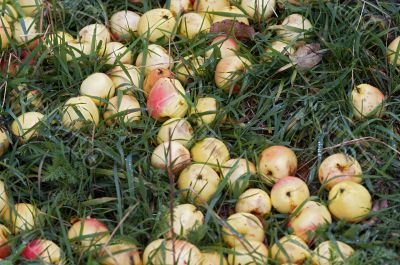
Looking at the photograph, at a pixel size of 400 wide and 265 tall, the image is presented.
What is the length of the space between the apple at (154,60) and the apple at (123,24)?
0.33 meters

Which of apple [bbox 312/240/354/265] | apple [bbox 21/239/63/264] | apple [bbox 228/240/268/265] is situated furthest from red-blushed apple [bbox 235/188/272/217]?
apple [bbox 21/239/63/264]

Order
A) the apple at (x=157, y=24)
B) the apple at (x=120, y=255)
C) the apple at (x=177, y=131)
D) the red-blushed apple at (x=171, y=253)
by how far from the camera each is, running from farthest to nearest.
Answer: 1. the apple at (x=157, y=24)
2. the apple at (x=177, y=131)
3. the apple at (x=120, y=255)
4. the red-blushed apple at (x=171, y=253)

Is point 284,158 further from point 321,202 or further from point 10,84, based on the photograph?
point 10,84

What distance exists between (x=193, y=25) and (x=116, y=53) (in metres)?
0.51

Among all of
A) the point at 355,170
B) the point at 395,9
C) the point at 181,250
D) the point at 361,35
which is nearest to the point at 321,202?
the point at 355,170

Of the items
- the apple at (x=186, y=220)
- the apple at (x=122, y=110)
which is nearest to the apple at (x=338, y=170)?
the apple at (x=186, y=220)

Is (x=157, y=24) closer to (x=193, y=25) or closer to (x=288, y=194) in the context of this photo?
(x=193, y=25)

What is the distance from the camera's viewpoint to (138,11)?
209 inches

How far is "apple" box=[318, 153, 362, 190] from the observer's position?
162 inches

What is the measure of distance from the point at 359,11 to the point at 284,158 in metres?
1.32

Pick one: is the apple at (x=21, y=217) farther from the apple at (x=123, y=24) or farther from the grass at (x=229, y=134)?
the apple at (x=123, y=24)

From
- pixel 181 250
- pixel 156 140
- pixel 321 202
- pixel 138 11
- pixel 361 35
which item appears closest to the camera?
pixel 181 250

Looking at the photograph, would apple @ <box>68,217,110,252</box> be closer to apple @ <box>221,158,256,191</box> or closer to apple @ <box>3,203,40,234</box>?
apple @ <box>3,203,40,234</box>

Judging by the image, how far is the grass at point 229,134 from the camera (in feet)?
13.0
